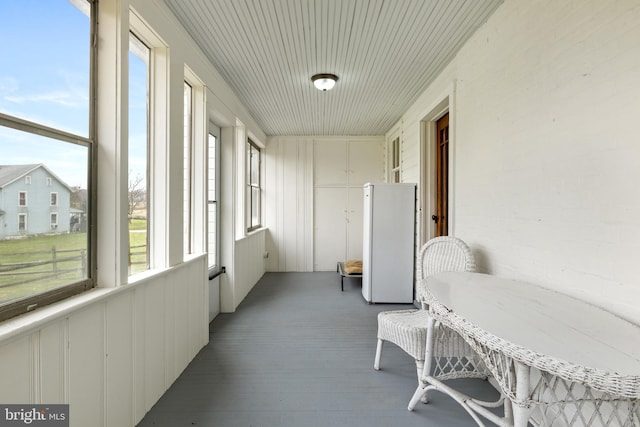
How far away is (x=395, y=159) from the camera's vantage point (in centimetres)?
515

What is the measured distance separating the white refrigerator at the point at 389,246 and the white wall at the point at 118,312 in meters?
2.25

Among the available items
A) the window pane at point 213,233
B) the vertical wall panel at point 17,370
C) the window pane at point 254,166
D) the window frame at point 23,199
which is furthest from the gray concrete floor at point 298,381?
the window pane at point 254,166

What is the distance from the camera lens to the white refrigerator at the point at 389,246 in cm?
387

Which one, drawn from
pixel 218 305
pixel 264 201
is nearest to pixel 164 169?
pixel 218 305

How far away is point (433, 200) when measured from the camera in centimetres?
357

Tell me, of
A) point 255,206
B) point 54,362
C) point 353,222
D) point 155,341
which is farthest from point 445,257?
point 255,206

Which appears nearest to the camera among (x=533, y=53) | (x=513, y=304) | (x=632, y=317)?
(x=632, y=317)

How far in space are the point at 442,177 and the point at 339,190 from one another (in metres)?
2.59

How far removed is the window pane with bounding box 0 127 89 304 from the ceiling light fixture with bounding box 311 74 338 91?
88.9 inches

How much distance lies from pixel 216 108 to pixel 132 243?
1.76m

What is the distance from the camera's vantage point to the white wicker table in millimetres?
822

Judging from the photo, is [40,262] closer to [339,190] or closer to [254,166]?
[254,166]

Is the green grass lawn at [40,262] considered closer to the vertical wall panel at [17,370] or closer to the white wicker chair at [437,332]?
the vertical wall panel at [17,370]

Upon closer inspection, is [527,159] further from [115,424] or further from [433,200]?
[115,424]
